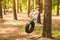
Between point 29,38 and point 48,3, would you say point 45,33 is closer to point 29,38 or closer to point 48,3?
point 29,38

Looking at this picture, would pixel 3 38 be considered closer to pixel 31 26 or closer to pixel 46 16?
pixel 31 26

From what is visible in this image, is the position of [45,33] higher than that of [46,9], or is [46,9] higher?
[46,9]

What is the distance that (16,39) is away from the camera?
1222 cm

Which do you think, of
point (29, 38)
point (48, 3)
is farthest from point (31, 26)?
point (48, 3)

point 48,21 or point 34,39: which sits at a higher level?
point 48,21

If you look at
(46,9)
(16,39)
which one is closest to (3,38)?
(16,39)

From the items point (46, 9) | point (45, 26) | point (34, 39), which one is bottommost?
point (34, 39)

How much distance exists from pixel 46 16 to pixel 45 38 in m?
1.38

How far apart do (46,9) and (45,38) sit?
1814 mm

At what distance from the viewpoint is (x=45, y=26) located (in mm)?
12305

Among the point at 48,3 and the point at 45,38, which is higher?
the point at 48,3

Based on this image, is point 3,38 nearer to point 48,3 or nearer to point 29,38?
point 29,38

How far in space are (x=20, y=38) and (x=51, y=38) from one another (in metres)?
1.98

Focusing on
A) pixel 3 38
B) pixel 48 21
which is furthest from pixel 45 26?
pixel 3 38
